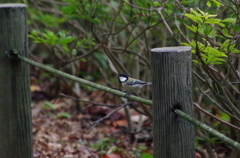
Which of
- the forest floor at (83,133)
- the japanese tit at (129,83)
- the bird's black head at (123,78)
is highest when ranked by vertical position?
the bird's black head at (123,78)

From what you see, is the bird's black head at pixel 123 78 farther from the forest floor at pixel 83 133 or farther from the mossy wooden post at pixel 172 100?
the mossy wooden post at pixel 172 100

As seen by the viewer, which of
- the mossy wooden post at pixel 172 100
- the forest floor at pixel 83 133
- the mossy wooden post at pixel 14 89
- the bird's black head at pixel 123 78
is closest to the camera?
the mossy wooden post at pixel 172 100

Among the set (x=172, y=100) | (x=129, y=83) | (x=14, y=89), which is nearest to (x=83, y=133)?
(x=129, y=83)

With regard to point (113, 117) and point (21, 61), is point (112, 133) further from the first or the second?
point (21, 61)

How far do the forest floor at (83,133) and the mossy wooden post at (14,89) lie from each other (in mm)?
753

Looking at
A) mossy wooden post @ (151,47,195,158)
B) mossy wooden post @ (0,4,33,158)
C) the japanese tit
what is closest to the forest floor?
the japanese tit

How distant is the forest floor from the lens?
4.18 meters

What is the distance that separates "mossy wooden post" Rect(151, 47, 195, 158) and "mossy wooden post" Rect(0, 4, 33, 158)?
4.48 feet

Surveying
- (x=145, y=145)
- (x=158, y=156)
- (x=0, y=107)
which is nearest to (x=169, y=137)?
(x=158, y=156)

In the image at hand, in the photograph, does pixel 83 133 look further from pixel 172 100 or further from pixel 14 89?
pixel 172 100

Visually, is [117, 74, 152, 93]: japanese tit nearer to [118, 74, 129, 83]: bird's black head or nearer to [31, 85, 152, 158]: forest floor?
[118, 74, 129, 83]: bird's black head

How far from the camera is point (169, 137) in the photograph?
166cm

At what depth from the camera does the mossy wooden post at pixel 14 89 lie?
2689 millimetres

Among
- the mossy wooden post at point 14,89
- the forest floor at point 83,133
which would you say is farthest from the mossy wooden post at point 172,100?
the forest floor at point 83,133
